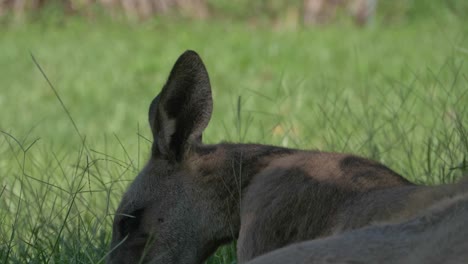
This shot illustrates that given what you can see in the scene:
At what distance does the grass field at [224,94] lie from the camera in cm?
521

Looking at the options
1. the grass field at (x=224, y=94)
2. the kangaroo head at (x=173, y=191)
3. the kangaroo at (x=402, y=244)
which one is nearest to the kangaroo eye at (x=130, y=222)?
the kangaroo head at (x=173, y=191)

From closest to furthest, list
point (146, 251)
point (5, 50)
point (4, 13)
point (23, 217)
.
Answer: point (146, 251) → point (23, 217) → point (5, 50) → point (4, 13)

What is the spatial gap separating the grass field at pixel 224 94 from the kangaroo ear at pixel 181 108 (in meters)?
0.54

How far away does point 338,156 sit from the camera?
365 cm

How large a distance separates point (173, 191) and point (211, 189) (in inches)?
5.4

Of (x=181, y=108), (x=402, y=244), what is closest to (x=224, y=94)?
(x=181, y=108)

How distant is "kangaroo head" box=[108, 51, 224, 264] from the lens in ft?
12.0

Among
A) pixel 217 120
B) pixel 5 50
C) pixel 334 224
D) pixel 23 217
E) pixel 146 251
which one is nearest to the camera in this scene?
pixel 334 224

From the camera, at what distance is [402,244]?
2.42m

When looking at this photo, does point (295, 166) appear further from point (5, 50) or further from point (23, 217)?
point (5, 50)

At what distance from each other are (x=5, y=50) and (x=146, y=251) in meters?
10.5

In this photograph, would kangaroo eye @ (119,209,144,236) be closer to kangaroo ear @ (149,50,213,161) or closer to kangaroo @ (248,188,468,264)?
kangaroo ear @ (149,50,213,161)

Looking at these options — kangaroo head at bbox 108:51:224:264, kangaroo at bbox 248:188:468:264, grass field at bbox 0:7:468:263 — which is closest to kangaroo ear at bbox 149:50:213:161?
kangaroo head at bbox 108:51:224:264

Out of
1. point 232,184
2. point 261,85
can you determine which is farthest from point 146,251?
point 261,85
